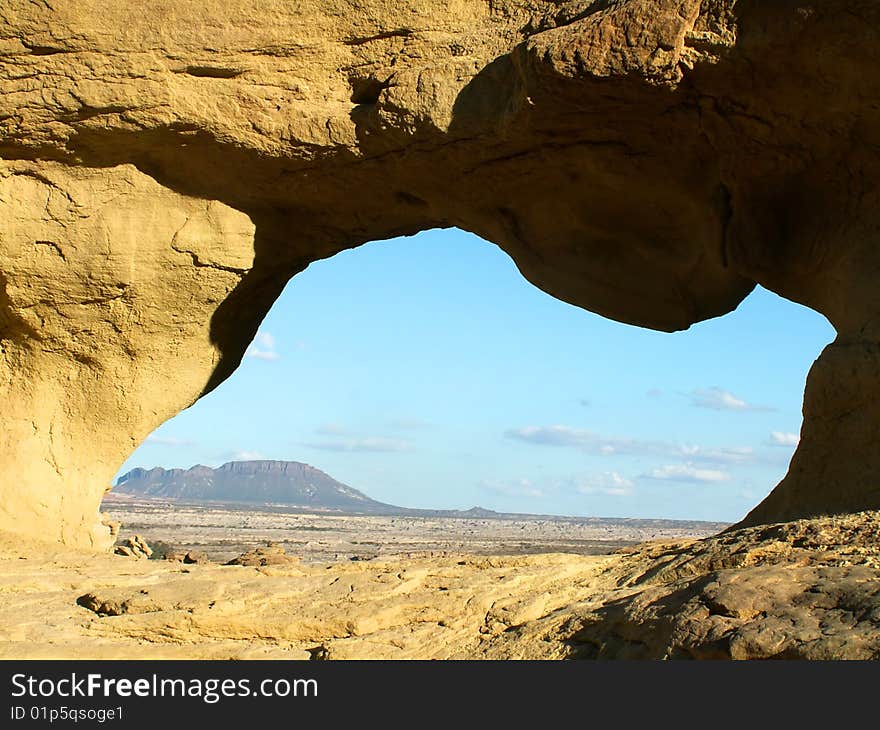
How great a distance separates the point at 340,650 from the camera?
4445 mm

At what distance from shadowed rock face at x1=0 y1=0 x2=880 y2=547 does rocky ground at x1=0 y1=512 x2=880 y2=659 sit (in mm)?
1107

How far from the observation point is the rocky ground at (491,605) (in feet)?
11.8

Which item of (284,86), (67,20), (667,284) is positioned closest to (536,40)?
(284,86)

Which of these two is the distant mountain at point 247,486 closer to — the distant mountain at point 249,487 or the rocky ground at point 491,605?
the distant mountain at point 249,487

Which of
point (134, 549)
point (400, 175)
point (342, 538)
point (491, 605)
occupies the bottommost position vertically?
point (342, 538)

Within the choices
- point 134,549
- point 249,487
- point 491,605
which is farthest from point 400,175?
point 249,487

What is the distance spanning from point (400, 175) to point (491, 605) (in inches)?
133

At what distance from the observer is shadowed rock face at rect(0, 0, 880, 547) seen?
17.9 ft

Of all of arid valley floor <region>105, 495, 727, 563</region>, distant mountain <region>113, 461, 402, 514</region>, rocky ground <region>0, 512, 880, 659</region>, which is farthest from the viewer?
distant mountain <region>113, 461, 402, 514</region>

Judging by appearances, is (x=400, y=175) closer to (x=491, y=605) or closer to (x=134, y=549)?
(x=491, y=605)

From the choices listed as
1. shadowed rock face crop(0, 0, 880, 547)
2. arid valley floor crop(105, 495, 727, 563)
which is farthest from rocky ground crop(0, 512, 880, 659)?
arid valley floor crop(105, 495, 727, 563)

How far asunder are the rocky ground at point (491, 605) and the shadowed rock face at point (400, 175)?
3.63 feet

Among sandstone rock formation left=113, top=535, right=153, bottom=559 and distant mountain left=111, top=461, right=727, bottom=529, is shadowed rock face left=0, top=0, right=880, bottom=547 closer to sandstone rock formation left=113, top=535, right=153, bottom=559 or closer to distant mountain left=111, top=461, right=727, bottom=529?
sandstone rock formation left=113, top=535, right=153, bottom=559

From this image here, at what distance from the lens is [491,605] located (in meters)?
4.76
